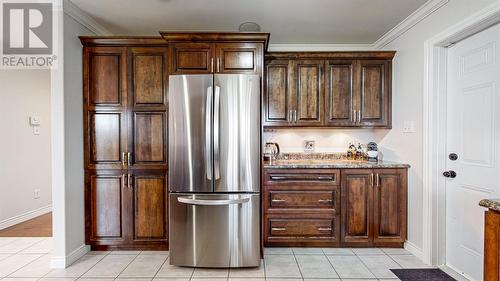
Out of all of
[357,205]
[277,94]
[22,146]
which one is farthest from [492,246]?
[22,146]

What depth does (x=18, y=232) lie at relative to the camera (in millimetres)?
3523

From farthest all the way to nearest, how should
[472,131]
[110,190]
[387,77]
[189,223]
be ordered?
1. [387,77]
2. [110,190]
3. [189,223]
4. [472,131]

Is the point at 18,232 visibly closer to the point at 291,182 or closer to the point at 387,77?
the point at 291,182

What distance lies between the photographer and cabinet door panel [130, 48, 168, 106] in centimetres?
285

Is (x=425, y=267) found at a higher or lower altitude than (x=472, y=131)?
lower

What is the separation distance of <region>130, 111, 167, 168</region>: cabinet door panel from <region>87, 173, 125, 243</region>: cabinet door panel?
12.4 inches

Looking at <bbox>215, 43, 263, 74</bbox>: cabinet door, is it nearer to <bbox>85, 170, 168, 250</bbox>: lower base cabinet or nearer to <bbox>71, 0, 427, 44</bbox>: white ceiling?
<bbox>71, 0, 427, 44</bbox>: white ceiling

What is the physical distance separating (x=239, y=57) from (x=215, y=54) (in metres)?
0.24

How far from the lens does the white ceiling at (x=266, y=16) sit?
2584 millimetres

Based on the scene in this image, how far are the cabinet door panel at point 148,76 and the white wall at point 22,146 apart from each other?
2.32 meters

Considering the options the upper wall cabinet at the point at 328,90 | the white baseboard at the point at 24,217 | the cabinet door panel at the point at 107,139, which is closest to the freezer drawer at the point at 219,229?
the cabinet door panel at the point at 107,139

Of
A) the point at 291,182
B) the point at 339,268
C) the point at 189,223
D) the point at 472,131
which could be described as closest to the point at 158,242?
the point at 189,223

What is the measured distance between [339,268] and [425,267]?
81cm

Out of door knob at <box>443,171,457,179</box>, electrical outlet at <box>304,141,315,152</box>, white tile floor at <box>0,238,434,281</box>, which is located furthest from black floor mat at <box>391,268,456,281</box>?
electrical outlet at <box>304,141,315,152</box>
